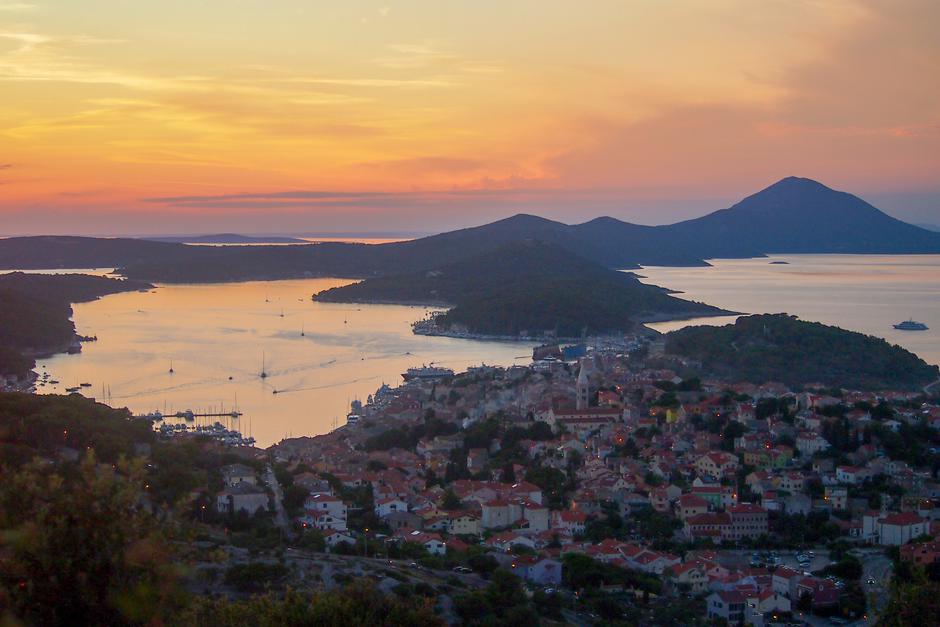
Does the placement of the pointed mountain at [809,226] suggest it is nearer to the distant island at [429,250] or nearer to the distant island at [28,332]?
the distant island at [429,250]

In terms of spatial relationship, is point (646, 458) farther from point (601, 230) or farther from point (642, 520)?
point (601, 230)

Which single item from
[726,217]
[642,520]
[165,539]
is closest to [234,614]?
[165,539]

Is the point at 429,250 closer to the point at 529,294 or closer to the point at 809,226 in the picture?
the point at 529,294

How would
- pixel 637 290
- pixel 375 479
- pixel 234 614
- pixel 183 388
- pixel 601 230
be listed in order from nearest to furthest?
pixel 234 614 → pixel 375 479 → pixel 183 388 → pixel 637 290 → pixel 601 230

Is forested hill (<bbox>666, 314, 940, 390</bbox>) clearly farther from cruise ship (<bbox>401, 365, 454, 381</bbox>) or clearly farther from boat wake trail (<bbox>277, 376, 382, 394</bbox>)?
boat wake trail (<bbox>277, 376, 382, 394</bbox>)

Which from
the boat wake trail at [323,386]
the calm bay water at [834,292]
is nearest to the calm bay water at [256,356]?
the boat wake trail at [323,386]

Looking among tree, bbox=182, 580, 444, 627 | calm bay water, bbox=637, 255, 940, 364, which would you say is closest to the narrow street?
tree, bbox=182, 580, 444, 627

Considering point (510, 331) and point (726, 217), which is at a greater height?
point (726, 217)
